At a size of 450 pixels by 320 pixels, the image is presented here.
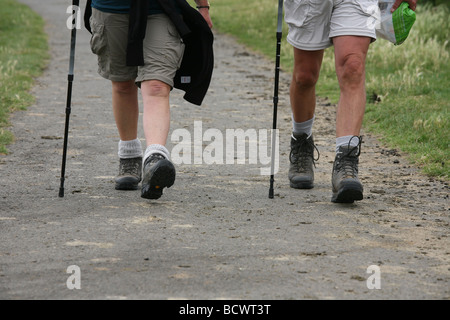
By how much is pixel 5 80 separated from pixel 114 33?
6.20 m

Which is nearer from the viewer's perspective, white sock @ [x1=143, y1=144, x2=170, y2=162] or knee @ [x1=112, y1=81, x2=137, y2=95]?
white sock @ [x1=143, y1=144, x2=170, y2=162]

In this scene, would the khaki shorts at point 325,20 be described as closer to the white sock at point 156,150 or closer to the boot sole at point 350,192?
the boot sole at point 350,192

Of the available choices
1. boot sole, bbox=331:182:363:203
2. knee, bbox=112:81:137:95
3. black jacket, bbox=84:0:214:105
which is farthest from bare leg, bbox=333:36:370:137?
knee, bbox=112:81:137:95

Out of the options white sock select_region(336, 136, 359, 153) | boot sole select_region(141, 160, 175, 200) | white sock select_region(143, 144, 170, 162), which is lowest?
boot sole select_region(141, 160, 175, 200)

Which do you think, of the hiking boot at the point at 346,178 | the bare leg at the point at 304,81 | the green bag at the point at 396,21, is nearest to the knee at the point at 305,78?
the bare leg at the point at 304,81

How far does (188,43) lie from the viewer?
5465mm

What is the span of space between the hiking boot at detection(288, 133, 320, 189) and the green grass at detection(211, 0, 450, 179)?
106 centimetres

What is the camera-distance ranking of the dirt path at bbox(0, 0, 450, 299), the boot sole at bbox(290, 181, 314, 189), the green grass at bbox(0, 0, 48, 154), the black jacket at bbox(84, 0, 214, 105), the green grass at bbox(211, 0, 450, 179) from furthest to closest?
the green grass at bbox(0, 0, 48, 154) < the green grass at bbox(211, 0, 450, 179) < the boot sole at bbox(290, 181, 314, 189) < the black jacket at bbox(84, 0, 214, 105) < the dirt path at bbox(0, 0, 450, 299)

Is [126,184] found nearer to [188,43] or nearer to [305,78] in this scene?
[188,43]

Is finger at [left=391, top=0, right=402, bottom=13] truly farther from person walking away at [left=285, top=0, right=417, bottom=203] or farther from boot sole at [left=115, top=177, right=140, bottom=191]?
boot sole at [left=115, top=177, right=140, bottom=191]

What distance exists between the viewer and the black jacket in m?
5.10

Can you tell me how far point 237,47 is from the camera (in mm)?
17188

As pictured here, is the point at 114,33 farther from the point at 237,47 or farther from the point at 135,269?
the point at 237,47
